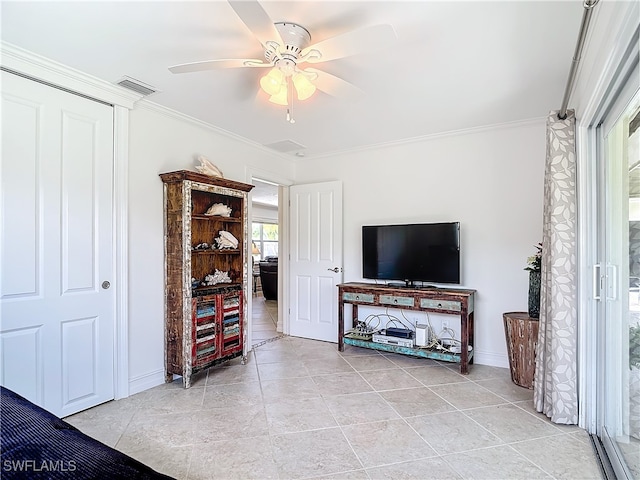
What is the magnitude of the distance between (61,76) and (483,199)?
3737 mm

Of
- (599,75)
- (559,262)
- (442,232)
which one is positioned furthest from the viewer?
(442,232)

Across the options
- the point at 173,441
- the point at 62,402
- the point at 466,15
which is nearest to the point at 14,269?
the point at 62,402

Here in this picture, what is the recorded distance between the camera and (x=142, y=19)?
192 cm

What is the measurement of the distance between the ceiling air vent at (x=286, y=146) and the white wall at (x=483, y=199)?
0.92m

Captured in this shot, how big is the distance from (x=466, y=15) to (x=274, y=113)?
1.85 meters

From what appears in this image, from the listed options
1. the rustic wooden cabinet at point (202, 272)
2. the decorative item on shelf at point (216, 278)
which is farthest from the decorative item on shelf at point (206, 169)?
the decorative item on shelf at point (216, 278)

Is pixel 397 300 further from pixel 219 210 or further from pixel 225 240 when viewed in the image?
pixel 219 210

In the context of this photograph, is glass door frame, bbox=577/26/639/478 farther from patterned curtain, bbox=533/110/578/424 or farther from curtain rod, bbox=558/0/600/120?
curtain rod, bbox=558/0/600/120

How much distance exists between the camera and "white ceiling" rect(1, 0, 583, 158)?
72.6 inches

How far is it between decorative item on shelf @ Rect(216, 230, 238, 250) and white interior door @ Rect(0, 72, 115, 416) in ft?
3.29

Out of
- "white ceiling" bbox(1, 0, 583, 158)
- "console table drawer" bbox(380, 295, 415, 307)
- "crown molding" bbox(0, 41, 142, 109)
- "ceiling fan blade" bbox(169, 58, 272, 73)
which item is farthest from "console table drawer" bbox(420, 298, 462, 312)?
"crown molding" bbox(0, 41, 142, 109)

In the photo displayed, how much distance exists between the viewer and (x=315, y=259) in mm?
4637

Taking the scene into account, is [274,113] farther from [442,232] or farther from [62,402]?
[62,402]
